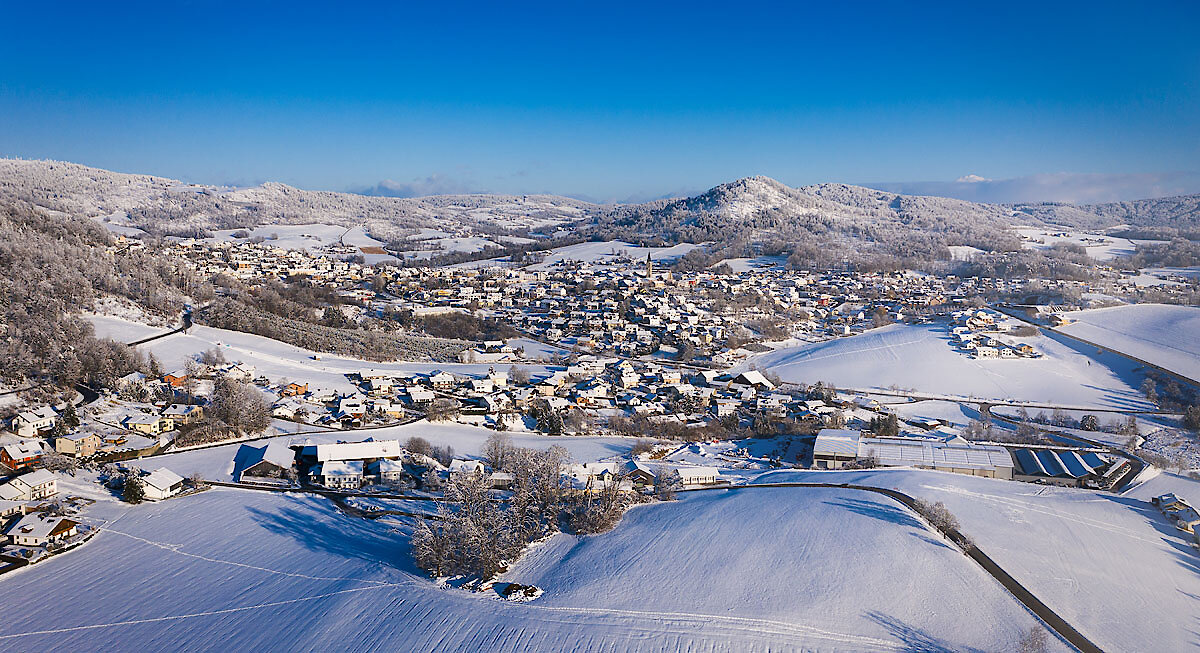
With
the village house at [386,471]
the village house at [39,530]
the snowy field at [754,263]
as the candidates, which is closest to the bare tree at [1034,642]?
the village house at [386,471]

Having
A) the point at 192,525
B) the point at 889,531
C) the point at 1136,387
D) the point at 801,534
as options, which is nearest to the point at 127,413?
the point at 192,525

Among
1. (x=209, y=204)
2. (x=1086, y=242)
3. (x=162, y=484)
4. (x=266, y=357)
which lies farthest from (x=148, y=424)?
(x=209, y=204)

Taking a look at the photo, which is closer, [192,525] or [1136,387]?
[192,525]

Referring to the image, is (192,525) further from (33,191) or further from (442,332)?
(33,191)

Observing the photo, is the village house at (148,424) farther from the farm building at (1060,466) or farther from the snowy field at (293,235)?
the snowy field at (293,235)

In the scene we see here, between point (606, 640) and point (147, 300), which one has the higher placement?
point (147, 300)

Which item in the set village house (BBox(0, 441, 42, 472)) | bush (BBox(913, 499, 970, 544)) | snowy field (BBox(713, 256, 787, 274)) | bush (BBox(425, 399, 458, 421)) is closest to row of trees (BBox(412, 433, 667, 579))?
bush (BBox(425, 399, 458, 421))
